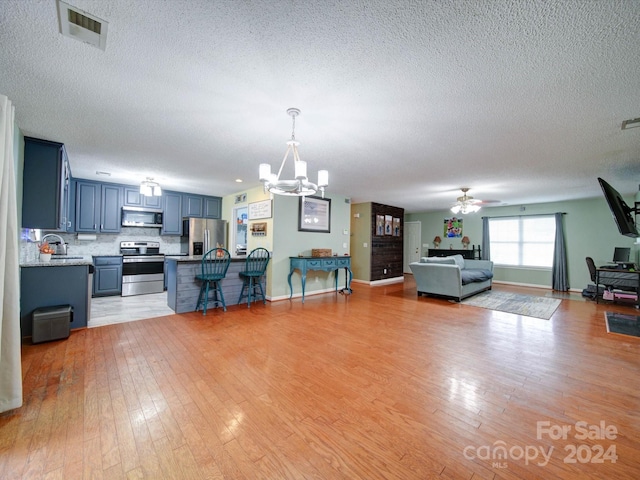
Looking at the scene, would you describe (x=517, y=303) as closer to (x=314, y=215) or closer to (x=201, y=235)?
(x=314, y=215)

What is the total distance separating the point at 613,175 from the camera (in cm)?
419

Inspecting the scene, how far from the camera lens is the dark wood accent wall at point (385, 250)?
754 cm

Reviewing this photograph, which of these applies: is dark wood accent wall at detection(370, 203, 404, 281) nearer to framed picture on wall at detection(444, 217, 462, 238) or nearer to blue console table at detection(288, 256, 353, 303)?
framed picture on wall at detection(444, 217, 462, 238)

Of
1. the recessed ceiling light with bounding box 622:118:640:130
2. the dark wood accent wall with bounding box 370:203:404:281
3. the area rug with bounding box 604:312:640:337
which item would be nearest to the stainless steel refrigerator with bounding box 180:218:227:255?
the dark wood accent wall with bounding box 370:203:404:281

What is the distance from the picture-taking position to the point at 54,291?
125 inches

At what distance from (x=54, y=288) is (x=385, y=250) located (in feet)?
23.5

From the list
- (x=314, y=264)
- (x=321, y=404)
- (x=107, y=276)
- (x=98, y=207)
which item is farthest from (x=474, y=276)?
(x=98, y=207)

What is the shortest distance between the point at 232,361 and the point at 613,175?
630 centimetres

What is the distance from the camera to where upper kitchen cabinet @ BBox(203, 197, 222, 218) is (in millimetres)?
6723

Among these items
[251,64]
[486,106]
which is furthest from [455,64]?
[251,64]

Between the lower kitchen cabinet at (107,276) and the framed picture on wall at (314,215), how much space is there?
385 cm

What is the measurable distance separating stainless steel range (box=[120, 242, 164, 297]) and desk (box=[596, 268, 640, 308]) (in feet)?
30.5

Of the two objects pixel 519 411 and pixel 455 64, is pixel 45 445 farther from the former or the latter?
pixel 455 64

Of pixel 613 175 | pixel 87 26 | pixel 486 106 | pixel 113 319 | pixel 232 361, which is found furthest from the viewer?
pixel 613 175
